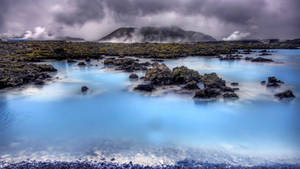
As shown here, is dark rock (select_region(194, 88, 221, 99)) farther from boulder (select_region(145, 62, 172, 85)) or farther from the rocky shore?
the rocky shore

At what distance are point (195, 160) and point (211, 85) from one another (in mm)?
9913

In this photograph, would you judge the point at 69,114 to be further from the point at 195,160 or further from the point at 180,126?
the point at 195,160

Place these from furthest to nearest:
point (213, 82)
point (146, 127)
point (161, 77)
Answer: point (161, 77)
point (213, 82)
point (146, 127)

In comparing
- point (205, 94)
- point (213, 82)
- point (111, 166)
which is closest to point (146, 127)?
point (111, 166)

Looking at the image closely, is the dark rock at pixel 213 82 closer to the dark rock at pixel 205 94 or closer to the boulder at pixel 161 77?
→ the dark rock at pixel 205 94

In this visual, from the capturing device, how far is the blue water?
264 inches

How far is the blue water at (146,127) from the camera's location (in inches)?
264

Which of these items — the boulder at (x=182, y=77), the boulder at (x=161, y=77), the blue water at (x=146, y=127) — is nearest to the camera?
the blue water at (x=146, y=127)

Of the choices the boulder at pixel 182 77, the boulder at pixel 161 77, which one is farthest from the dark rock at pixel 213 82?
the boulder at pixel 161 77

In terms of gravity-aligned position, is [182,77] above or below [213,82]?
above

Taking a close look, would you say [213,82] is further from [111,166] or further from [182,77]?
[111,166]

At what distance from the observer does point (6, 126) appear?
9039 millimetres

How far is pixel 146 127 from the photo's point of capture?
9234 mm

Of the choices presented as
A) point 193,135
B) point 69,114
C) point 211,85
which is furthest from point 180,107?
point 69,114
